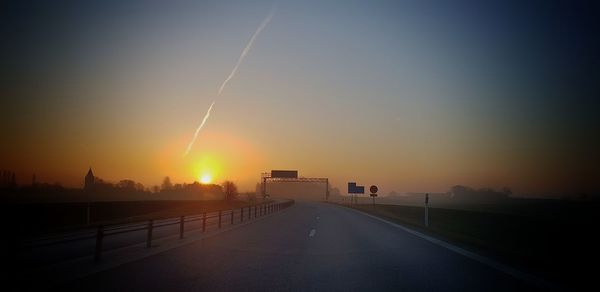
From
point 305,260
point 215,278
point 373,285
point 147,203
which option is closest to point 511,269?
point 373,285

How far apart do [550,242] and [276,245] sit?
10996 millimetres

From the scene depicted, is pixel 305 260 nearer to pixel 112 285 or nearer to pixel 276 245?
pixel 276 245

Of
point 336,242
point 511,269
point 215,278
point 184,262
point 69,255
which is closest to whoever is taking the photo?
point 215,278

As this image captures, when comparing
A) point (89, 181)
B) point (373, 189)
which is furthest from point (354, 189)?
point (89, 181)

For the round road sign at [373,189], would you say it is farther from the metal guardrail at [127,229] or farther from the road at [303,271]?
the road at [303,271]

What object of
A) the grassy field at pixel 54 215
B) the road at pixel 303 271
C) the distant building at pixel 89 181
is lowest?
the grassy field at pixel 54 215

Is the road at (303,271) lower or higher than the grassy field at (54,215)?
higher

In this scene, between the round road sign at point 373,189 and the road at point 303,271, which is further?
the round road sign at point 373,189

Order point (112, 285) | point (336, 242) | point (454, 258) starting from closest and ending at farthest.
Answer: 1. point (112, 285)
2. point (454, 258)
3. point (336, 242)

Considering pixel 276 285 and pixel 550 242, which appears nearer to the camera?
pixel 276 285

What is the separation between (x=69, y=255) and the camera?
1067 centimetres

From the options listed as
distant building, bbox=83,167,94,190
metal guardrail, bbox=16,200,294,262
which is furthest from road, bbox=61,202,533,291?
distant building, bbox=83,167,94,190

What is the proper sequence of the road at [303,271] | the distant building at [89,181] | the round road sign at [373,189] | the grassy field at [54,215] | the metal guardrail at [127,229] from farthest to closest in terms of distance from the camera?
the round road sign at [373,189] → the distant building at [89,181] → the grassy field at [54,215] → the metal guardrail at [127,229] → the road at [303,271]

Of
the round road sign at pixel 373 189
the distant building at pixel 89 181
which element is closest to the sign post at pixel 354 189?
the round road sign at pixel 373 189
